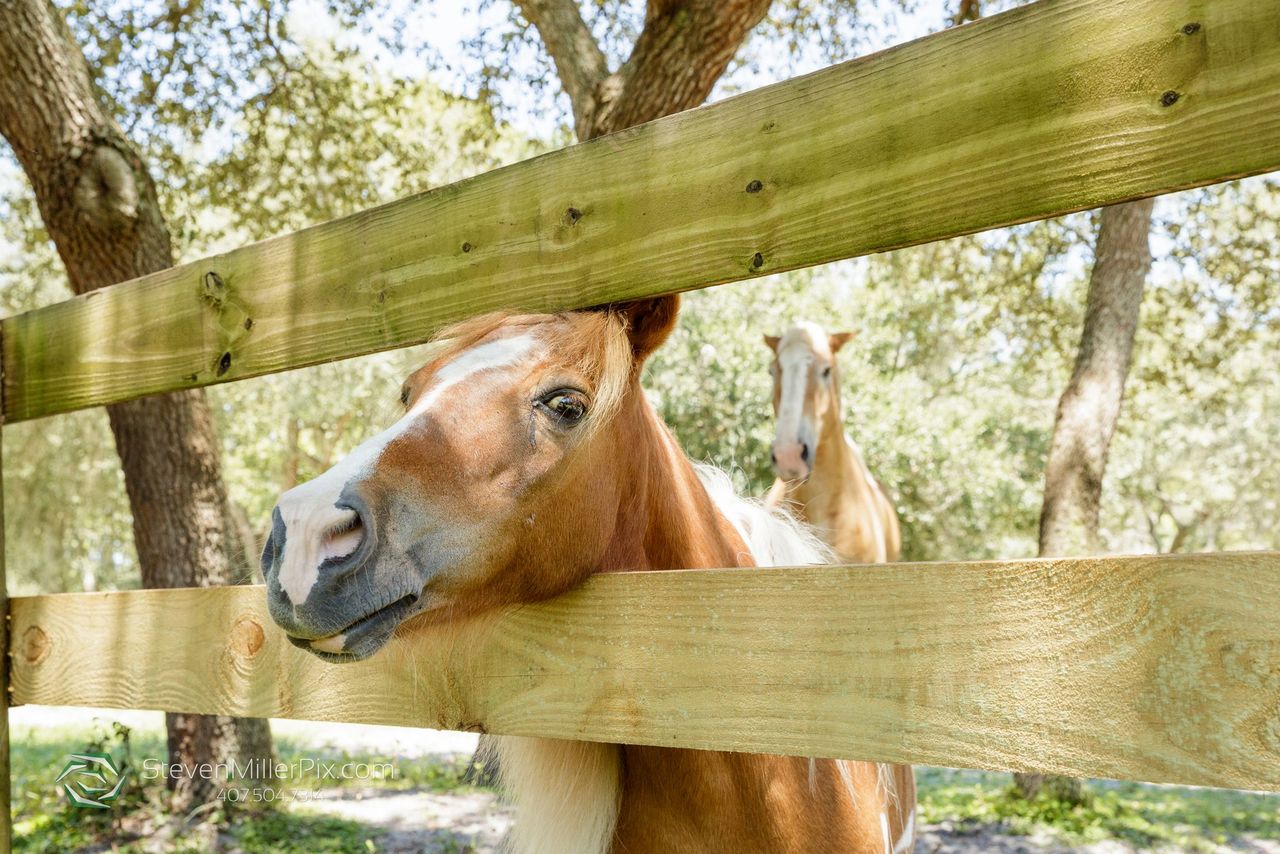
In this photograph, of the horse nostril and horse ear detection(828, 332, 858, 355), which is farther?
horse ear detection(828, 332, 858, 355)

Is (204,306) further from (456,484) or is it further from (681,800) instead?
(681,800)

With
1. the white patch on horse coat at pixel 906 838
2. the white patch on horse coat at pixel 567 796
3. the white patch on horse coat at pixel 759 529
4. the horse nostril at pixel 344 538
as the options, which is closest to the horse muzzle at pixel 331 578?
the horse nostril at pixel 344 538

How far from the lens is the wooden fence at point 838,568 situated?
107 centimetres

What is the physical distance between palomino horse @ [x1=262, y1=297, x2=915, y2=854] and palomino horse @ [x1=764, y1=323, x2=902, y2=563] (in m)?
4.72

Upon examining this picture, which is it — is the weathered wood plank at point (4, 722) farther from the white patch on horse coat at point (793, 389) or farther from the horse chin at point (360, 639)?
the white patch on horse coat at point (793, 389)

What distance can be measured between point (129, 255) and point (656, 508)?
14.6ft

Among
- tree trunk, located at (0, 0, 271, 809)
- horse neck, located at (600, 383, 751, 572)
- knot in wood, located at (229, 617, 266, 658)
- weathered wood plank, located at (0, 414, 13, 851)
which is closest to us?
horse neck, located at (600, 383, 751, 572)

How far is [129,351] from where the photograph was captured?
236 centimetres

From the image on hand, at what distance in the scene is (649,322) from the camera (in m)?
1.84

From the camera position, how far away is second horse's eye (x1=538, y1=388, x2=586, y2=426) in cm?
165

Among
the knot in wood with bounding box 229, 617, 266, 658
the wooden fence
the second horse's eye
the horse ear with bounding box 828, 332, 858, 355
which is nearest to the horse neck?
the second horse's eye

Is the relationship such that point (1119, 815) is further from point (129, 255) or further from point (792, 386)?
point (129, 255)

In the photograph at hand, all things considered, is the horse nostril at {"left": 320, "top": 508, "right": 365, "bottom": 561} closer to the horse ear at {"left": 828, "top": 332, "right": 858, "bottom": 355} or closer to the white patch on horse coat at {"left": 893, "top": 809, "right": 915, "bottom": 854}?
the white patch on horse coat at {"left": 893, "top": 809, "right": 915, "bottom": 854}

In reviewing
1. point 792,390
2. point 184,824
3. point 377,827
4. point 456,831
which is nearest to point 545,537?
point 456,831
